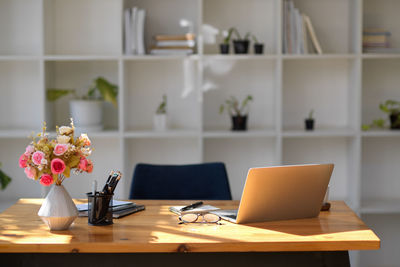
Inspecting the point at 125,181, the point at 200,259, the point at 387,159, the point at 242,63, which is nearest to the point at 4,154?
the point at 125,181

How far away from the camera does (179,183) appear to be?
2.75m

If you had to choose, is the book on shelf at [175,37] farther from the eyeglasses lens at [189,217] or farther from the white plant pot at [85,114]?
the eyeglasses lens at [189,217]

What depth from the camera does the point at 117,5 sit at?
383 centimetres

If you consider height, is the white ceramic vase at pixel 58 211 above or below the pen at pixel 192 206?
above

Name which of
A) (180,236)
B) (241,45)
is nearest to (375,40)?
(241,45)

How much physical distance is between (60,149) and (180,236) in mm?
510

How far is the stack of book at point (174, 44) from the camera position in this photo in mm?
3584

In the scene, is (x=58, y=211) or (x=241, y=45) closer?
(x=58, y=211)

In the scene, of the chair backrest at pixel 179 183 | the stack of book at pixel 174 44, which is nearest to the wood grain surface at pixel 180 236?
the chair backrest at pixel 179 183

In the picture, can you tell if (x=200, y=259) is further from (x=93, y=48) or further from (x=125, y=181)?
(x=93, y=48)

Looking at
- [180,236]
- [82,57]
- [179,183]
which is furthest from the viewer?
[82,57]

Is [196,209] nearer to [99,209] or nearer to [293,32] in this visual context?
[99,209]

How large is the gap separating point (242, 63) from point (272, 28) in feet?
1.10

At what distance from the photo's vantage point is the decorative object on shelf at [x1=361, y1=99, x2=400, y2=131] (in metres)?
3.67
